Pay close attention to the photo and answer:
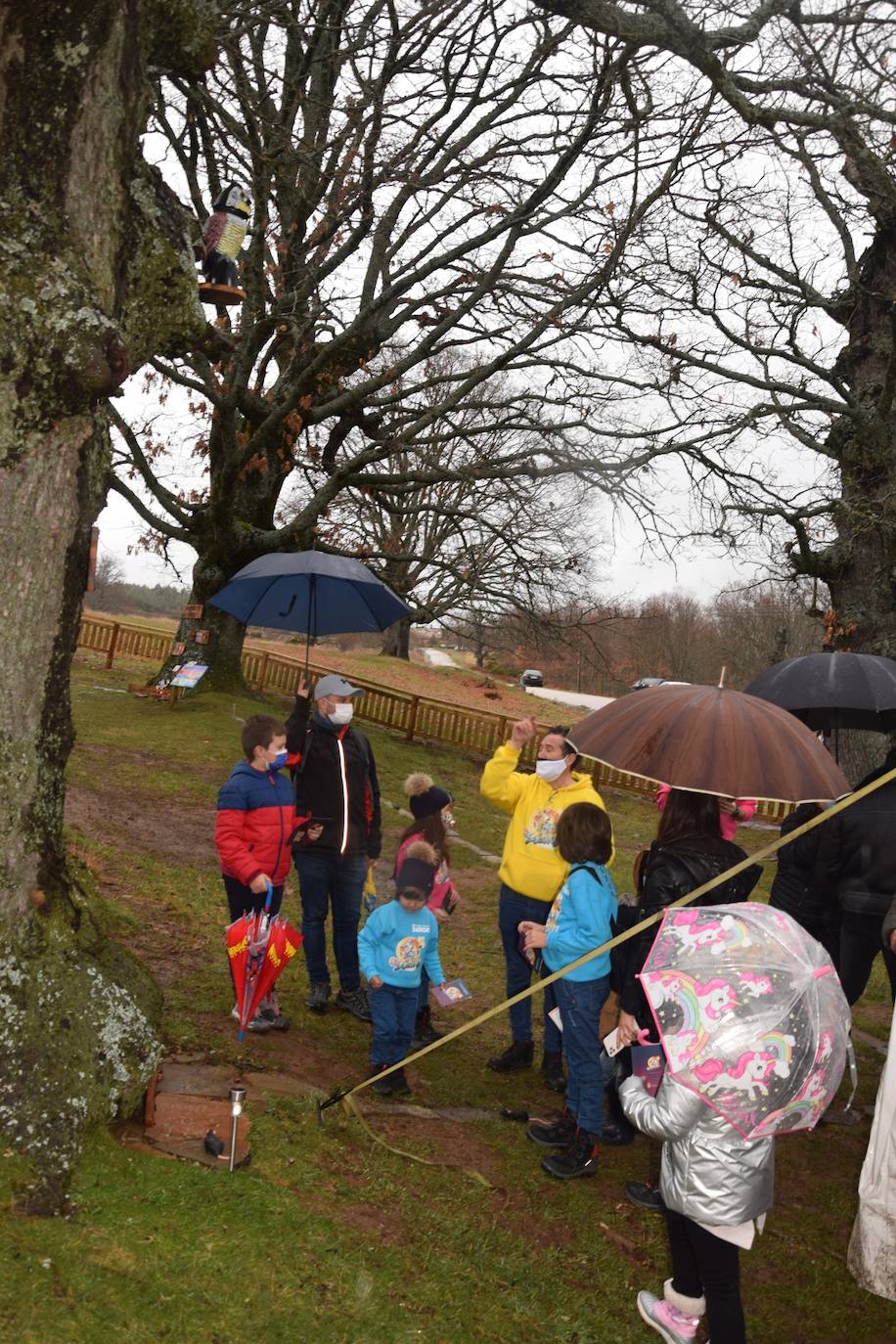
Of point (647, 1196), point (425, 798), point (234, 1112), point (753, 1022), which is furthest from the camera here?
point (425, 798)

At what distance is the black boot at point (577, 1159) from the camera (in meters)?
4.05

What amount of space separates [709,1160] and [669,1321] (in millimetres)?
807

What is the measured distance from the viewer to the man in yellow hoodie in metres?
4.95

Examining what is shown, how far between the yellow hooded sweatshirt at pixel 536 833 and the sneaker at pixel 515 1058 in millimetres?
843

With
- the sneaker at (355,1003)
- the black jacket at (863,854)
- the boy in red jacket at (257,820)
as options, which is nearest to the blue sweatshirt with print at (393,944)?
the boy in red jacket at (257,820)

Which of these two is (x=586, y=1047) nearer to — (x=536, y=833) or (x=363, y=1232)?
(x=536, y=833)

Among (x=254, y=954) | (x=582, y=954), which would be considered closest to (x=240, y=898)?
(x=254, y=954)

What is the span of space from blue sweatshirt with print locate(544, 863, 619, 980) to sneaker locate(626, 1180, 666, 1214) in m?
0.85

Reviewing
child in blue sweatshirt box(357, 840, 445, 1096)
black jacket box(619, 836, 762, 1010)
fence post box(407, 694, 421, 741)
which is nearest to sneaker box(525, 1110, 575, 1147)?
child in blue sweatshirt box(357, 840, 445, 1096)

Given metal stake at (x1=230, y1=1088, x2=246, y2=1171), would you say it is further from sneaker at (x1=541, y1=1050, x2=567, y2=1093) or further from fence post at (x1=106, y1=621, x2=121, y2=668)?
fence post at (x1=106, y1=621, x2=121, y2=668)

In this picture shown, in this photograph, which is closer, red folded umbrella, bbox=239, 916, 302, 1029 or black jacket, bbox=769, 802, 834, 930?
red folded umbrella, bbox=239, 916, 302, 1029

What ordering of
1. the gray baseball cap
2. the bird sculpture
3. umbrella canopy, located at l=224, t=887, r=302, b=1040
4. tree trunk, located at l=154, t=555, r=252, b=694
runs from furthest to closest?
tree trunk, located at l=154, t=555, r=252, b=694, the gray baseball cap, the bird sculpture, umbrella canopy, located at l=224, t=887, r=302, b=1040

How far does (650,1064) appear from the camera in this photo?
320 centimetres

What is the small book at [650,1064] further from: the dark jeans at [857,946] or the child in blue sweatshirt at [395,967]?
the dark jeans at [857,946]
